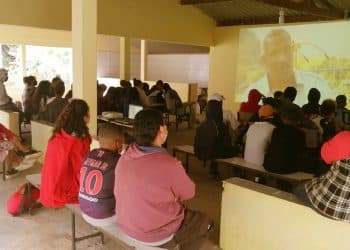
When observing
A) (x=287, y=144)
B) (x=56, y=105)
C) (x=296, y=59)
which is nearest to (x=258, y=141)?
(x=287, y=144)

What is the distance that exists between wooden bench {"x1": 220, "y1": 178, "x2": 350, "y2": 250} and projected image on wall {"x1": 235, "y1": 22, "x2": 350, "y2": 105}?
5.93 metres

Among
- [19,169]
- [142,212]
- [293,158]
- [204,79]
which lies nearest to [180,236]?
[142,212]

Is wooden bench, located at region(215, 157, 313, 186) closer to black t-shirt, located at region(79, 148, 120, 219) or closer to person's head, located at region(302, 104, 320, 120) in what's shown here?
person's head, located at region(302, 104, 320, 120)

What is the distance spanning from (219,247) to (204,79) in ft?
37.6

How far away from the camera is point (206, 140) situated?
15.2ft

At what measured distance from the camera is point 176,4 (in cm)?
920

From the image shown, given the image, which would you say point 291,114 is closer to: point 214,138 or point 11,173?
point 214,138

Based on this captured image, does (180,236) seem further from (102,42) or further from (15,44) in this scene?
(102,42)

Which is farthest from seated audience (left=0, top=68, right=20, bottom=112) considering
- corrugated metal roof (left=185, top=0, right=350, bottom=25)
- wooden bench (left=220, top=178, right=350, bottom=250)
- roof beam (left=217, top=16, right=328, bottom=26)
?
roof beam (left=217, top=16, right=328, bottom=26)

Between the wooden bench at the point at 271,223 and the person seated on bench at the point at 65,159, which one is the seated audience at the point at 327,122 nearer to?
the wooden bench at the point at 271,223

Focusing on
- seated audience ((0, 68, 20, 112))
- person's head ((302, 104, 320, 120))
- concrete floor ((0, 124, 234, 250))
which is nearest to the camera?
concrete floor ((0, 124, 234, 250))

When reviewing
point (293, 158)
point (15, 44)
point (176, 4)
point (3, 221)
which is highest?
point (176, 4)

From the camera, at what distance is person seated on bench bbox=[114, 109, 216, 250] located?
2.09 metres

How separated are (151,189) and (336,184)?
980 mm
